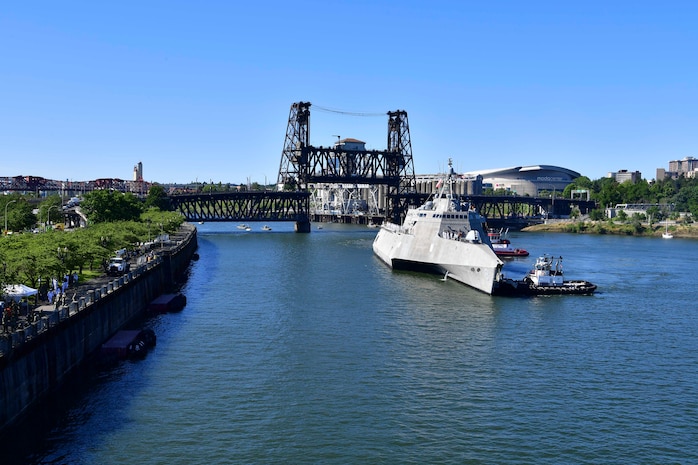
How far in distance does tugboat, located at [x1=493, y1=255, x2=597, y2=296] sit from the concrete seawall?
3667 centimetres

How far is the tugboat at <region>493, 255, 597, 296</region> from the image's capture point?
6788cm

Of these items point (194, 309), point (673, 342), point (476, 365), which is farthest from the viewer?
point (194, 309)

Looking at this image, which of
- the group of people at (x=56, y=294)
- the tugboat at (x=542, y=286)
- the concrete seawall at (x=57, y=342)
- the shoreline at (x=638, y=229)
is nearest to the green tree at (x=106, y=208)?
the concrete seawall at (x=57, y=342)

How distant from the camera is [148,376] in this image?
38375 mm

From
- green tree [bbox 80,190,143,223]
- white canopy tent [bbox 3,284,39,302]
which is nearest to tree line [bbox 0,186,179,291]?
green tree [bbox 80,190,143,223]

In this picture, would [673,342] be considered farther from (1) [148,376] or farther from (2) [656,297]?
(1) [148,376]

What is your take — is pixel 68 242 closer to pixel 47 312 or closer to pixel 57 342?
pixel 47 312

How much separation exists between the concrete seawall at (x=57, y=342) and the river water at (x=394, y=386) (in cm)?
152

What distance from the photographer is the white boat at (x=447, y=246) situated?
228 feet

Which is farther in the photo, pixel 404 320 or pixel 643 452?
pixel 404 320

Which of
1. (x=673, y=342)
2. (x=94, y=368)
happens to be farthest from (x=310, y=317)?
(x=673, y=342)

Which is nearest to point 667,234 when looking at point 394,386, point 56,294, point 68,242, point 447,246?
point 447,246

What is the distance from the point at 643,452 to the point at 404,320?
27.7 metres

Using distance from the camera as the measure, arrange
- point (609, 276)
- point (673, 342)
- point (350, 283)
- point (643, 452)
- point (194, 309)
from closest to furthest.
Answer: point (643, 452) → point (673, 342) → point (194, 309) → point (350, 283) → point (609, 276)
